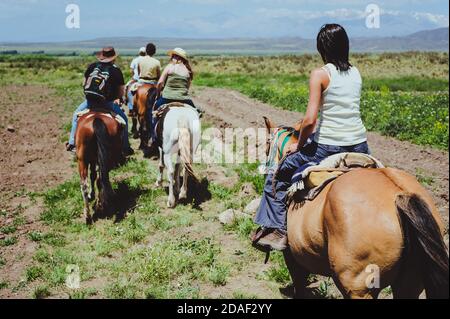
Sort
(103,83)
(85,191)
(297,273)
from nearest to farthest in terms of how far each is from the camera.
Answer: (297,273)
(85,191)
(103,83)

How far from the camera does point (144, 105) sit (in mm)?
11398

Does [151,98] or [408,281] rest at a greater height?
[151,98]

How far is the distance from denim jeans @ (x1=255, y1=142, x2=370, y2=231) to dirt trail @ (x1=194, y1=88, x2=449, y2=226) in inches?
194

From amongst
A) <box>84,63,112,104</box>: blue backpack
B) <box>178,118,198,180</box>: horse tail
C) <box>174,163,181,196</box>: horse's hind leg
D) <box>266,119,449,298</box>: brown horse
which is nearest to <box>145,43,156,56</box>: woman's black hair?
<box>84,63,112,104</box>: blue backpack

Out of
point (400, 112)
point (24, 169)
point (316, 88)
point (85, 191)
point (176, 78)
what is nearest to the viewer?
point (316, 88)

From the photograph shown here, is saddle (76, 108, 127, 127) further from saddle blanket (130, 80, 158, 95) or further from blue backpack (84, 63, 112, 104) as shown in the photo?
saddle blanket (130, 80, 158, 95)

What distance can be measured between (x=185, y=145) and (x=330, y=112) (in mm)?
4079

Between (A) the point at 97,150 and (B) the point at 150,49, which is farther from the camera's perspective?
(B) the point at 150,49

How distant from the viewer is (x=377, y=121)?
1576 centimetres

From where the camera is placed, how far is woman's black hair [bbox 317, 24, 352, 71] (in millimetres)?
3727

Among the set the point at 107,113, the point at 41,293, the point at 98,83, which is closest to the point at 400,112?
the point at 107,113

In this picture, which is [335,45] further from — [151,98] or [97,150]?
[151,98]

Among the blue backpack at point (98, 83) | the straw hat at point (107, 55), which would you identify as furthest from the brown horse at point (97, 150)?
the straw hat at point (107, 55)

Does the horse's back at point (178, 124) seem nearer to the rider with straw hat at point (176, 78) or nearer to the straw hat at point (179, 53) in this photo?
the rider with straw hat at point (176, 78)
